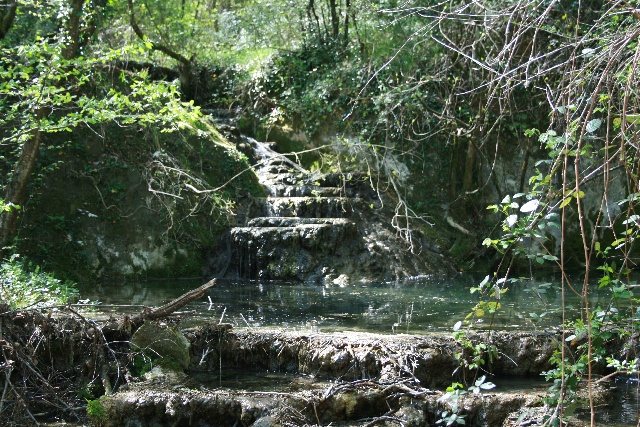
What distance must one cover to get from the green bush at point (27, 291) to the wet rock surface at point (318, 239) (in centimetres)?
373

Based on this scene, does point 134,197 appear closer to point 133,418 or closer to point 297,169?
point 297,169

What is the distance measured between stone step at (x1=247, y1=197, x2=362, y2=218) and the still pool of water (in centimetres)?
162

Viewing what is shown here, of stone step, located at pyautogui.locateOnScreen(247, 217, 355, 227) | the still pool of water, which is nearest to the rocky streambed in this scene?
the still pool of water

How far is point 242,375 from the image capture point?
572 cm

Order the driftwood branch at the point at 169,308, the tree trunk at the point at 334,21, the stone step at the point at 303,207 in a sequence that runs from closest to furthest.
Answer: the driftwood branch at the point at 169,308, the stone step at the point at 303,207, the tree trunk at the point at 334,21

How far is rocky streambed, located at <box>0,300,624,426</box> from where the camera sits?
4.61m

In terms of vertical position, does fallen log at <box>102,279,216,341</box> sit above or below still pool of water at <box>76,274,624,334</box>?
above

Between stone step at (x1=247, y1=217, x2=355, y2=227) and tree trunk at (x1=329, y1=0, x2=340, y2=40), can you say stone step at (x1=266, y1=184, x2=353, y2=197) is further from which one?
tree trunk at (x1=329, y1=0, x2=340, y2=40)

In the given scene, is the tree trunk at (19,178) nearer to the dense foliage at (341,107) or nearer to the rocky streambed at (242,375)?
the dense foliage at (341,107)

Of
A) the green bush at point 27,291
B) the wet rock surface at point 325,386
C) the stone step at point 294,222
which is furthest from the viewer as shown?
the stone step at point 294,222

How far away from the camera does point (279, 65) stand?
612 inches

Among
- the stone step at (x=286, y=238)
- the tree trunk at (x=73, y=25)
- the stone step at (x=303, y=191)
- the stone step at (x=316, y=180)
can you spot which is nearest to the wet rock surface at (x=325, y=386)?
the tree trunk at (x=73, y=25)

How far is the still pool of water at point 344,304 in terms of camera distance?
22.8ft

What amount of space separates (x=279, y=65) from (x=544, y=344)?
11008 mm
